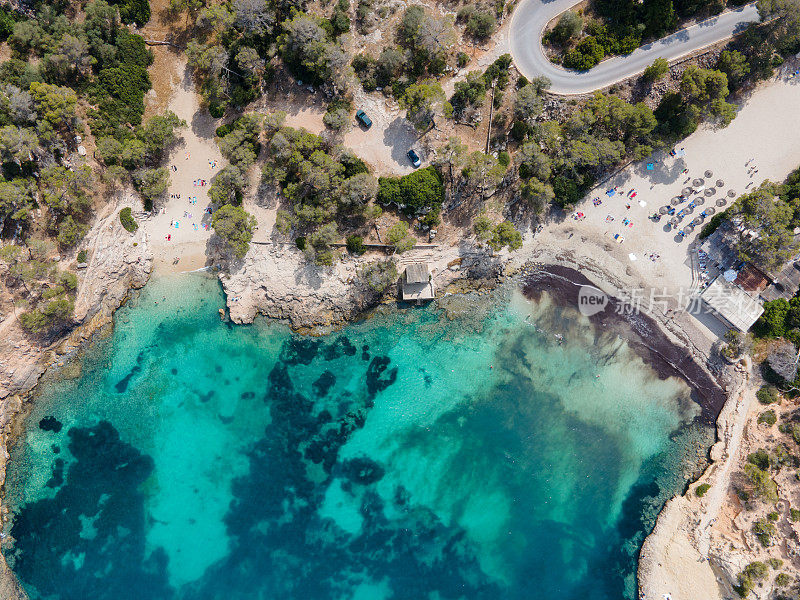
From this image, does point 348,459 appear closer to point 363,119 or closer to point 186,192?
point 186,192

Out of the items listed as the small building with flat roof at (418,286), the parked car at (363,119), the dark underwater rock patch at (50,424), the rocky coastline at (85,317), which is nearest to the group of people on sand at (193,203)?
the rocky coastline at (85,317)

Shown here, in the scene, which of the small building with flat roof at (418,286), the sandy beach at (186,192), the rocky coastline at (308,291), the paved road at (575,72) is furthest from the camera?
the sandy beach at (186,192)

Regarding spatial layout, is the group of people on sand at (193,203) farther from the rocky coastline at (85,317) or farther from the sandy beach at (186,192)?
the rocky coastline at (85,317)

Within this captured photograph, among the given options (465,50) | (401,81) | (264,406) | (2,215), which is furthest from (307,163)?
(2,215)

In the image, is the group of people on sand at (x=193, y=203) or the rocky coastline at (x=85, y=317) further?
the group of people on sand at (x=193, y=203)

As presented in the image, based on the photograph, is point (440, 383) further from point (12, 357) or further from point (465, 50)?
point (12, 357)

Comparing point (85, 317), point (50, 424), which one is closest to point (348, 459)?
point (85, 317)

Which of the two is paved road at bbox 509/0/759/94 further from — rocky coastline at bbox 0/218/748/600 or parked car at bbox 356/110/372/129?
rocky coastline at bbox 0/218/748/600
